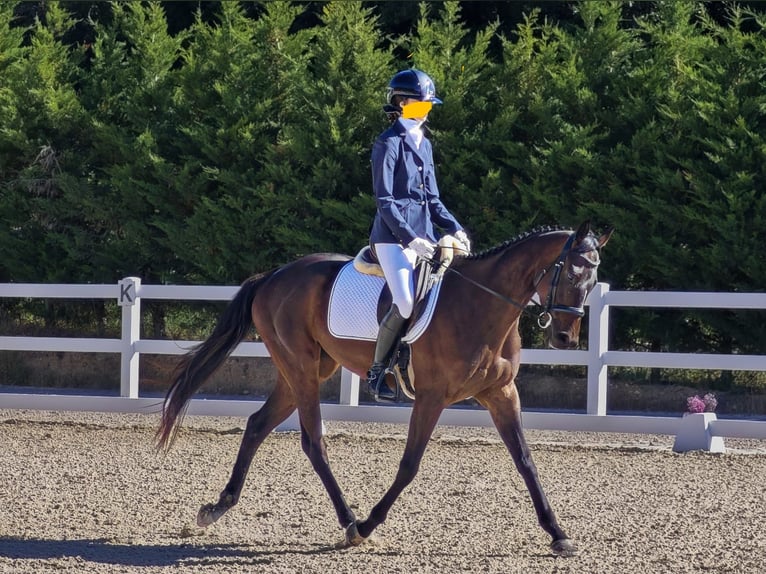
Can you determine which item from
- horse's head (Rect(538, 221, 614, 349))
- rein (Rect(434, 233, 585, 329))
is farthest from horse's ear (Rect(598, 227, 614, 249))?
rein (Rect(434, 233, 585, 329))

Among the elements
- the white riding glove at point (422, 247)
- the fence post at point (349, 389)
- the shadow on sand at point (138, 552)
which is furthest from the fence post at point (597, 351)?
the shadow on sand at point (138, 552)

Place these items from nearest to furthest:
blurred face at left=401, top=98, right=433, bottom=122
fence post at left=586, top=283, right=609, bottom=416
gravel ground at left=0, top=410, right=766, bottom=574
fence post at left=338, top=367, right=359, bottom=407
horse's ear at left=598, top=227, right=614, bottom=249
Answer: gravel ground at left=0, top=410, right=766, bottom=574, horse's ear at left=598, top=227, right=614, bottom=249, blurred face at left=401, top=98, right=433, bottom=122, fence post at left=586, top=283, right=609, bottom=416, fence post at left=338, top=367, right=359, bottom=407

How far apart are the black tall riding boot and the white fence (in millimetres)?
3813

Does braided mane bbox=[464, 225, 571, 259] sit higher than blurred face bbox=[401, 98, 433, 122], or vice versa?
blurred face bbox=[401, 98, 433, 122]

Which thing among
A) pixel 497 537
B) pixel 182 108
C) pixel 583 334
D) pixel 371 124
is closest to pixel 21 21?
pixel 182 108

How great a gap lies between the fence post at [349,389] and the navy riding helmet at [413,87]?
4807mm

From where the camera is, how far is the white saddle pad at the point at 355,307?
22.7 feet

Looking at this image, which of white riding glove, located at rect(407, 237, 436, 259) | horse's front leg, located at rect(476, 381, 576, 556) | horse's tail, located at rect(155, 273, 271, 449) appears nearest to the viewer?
horse's front leg, located at rect(476, 381, 576, 556)

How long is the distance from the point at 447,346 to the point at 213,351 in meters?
1.80

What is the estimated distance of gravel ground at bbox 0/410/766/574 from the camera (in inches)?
237

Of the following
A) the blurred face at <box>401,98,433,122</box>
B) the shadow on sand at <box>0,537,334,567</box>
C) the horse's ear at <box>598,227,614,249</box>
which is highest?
the blurred face at <box>401,98,433,122</box>

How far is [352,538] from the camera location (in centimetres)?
633

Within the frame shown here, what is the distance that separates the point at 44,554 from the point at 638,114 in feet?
28.9

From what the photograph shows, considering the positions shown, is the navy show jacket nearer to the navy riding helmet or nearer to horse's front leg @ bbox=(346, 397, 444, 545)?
the navy riding helmet
